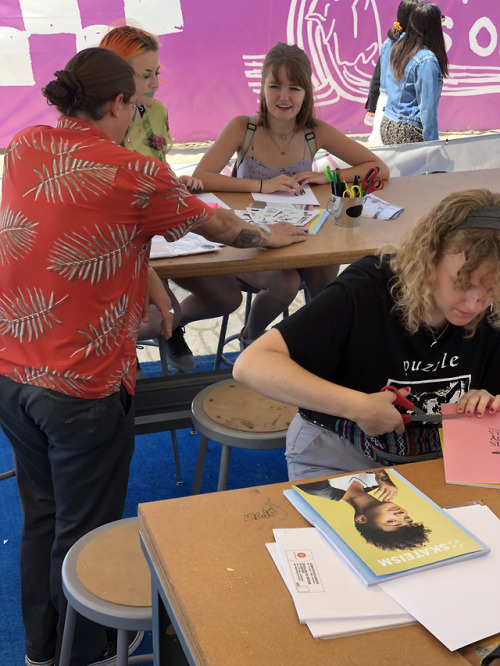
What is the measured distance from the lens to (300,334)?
140 centimetres

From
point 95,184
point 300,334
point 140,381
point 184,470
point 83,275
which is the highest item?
point 95,184

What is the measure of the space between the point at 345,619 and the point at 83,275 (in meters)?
0.91

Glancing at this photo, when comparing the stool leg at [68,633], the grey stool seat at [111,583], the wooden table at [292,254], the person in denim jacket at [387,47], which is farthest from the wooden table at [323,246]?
the person in denim jacket at [387,47]

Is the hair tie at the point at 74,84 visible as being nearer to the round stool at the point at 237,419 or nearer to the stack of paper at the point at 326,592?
the round stool at the point at 237,419

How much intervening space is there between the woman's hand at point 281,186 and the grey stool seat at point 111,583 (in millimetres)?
1707

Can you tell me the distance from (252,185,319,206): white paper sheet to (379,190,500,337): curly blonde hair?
1.29 m

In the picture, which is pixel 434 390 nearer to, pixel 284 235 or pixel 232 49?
pixel 284 235

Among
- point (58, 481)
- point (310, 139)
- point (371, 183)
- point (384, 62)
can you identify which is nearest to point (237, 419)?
point (58, 481)

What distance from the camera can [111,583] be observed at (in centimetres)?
132

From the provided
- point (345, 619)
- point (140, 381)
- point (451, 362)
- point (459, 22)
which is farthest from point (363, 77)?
point (345, 619)

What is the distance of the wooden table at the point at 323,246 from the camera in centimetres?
211

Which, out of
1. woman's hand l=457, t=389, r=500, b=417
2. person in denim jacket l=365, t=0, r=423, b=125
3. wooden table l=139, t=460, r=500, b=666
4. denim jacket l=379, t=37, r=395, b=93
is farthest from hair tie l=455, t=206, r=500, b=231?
denim jacket l=379, t=37, r=395, b=93

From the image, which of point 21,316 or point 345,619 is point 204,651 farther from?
point 21,316

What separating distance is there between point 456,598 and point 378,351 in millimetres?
631
